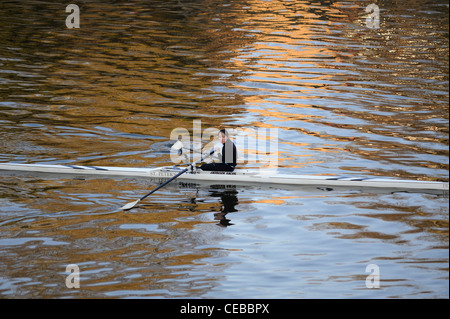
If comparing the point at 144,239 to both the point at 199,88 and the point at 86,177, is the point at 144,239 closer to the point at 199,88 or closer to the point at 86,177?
the point at 86,177

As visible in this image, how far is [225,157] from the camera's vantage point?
1675 cm

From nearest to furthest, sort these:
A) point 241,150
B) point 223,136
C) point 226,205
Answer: point 226,205, point 223,136, point 241,150

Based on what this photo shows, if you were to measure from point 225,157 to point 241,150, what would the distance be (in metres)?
3.24

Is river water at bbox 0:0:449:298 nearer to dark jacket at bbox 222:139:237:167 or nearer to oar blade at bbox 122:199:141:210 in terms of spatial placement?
oar blade at bbox 122:199:141:210

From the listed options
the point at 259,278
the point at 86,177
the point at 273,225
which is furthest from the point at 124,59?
the point at 259,278

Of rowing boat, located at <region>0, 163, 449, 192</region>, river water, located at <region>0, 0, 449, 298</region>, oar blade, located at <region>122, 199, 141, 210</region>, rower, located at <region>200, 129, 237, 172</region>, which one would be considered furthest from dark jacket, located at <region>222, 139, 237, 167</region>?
oar blade, located at <region>122, 199, 141, 210</region>

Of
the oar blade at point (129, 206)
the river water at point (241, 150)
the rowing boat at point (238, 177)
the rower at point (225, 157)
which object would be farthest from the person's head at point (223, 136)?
the oar blade at point (129, 206)

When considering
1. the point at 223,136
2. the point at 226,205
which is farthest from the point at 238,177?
the point at 226,205

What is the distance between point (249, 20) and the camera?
1614 inches

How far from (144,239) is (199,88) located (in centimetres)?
1400

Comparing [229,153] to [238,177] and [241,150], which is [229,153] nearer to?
[238,177]

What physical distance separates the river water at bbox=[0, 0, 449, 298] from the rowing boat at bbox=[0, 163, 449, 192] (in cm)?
22

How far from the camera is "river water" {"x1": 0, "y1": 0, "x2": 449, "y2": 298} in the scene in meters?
12.4

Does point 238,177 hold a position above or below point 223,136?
below
